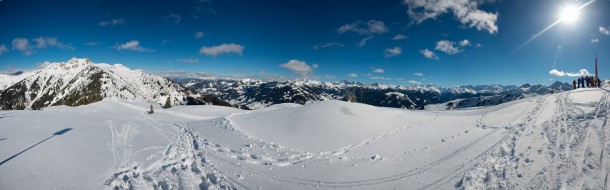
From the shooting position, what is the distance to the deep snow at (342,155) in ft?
35.7

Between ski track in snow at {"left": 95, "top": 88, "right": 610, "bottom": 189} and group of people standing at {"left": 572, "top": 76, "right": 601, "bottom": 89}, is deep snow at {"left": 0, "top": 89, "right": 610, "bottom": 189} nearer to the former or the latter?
ski track in snow at {"left": 95, "top": 88, "right": 610, "bottom": 189}

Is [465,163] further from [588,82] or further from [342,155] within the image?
[588,82]

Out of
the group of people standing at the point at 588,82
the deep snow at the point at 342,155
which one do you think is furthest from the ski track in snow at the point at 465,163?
the group of people standing at the point at 588,82

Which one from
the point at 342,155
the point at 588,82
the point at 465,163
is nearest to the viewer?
the point at 465,163

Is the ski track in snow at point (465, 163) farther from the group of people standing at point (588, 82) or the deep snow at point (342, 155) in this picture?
the group of people standing at point (588, 82)

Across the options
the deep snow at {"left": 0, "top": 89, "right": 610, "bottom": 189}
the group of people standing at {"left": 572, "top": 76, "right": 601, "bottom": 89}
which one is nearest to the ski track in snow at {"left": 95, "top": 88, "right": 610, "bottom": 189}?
the deep snow at {"left": 0, "top": 89, "right": 610, "bottom": 189}

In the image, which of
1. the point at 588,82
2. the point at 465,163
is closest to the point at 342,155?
the point at 465,163

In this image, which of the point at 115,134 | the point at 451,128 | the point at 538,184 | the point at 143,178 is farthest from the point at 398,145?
the point at 115,134

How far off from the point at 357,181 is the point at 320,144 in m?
6.57

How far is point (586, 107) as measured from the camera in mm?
20094

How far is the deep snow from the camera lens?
10.9 metres

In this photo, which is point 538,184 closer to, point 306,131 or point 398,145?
point 398,145

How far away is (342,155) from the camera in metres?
16.3

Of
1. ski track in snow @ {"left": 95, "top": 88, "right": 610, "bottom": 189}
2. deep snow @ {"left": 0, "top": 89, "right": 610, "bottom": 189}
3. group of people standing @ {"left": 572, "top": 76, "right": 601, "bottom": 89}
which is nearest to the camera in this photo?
ski track in snow @ {"left": 95, "top": 88, "right": 610, "bottom": 189}
